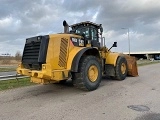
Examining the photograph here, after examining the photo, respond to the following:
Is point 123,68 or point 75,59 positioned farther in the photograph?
point 123,68

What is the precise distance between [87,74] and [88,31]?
2596 millimetres

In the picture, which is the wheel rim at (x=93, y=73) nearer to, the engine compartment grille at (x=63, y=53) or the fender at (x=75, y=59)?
the fender at (x=75, y=59)

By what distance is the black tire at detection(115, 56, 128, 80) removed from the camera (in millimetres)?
11930

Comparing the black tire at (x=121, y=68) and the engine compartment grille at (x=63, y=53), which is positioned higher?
the engine compartment grille at (x=63, y=53)

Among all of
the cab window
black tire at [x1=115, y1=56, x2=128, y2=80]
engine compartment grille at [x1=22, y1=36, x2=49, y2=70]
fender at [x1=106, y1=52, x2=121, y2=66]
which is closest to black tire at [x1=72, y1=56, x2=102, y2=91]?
engine compartment grille at [x1=22, y1=36, x2=49, y2=70]

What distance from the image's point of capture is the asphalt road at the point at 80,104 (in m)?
5.83

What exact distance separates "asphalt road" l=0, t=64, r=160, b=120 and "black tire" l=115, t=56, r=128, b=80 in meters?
2.51

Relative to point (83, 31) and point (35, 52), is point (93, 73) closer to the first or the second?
point (83, 31)

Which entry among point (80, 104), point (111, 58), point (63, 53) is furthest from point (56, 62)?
point (111, 58)

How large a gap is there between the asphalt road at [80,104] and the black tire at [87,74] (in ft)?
1.04

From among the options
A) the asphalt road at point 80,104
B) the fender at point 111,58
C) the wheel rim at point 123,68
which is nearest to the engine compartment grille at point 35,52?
the asphalt road at point 80,104

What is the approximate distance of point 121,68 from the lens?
12.5 m

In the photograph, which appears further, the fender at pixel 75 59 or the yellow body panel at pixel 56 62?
the fender at pixel 75 59

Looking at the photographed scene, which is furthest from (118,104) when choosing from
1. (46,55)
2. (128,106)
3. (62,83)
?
(62,83)
